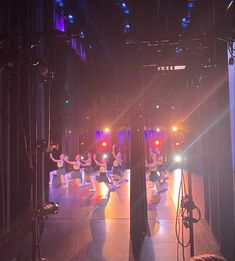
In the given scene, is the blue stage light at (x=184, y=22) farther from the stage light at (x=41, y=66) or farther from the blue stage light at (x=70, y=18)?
the stage light at (x=41, y=66)

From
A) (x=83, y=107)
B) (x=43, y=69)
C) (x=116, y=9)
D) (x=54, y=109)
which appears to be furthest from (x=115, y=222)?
(x=83, y=107)

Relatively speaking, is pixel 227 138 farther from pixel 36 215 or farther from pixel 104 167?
pixel 104 167

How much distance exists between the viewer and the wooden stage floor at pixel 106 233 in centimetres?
482

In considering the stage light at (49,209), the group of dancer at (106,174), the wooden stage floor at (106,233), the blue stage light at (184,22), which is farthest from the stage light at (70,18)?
the stage light at (49,209)

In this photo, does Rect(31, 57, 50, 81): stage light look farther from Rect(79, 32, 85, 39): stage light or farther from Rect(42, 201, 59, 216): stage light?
Rect(42, 201, 59, 216): stage light

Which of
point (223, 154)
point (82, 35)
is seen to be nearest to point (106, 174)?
point (223, 154)

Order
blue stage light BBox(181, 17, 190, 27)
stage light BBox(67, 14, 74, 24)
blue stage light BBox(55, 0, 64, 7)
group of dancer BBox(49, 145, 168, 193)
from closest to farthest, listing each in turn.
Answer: group of dancer BBox(49, 145, 168, 193) → blue stage light BBox(181, 17, 190, 27) → blue stage light BBox(55, 0, 64, 7) → stage light BBox(67, 14, 74, 24)

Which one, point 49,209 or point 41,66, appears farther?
point 41,66

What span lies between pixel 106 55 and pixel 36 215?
1096 cm

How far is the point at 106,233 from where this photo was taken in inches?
231

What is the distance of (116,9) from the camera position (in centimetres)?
1018

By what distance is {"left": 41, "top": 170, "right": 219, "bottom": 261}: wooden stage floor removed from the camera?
4.82 m

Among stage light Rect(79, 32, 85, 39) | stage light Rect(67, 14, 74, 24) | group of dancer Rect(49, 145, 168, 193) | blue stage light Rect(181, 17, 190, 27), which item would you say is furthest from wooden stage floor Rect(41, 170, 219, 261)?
stage light Rect(67, 14, 74, 24)

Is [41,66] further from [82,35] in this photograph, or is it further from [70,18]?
[70,18]
